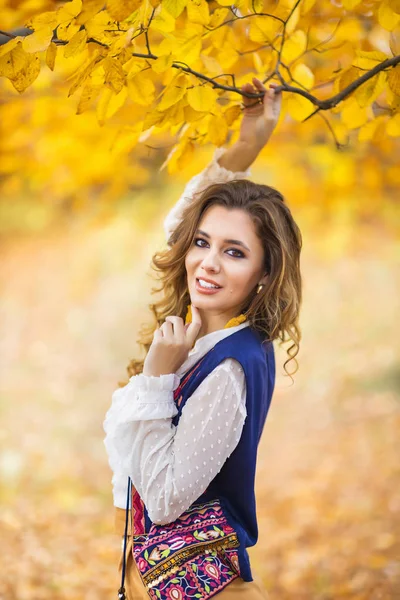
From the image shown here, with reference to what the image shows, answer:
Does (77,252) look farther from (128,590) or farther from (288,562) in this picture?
(128,590)

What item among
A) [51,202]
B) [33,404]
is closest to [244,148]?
[33,404]

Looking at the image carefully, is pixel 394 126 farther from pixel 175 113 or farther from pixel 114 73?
pixel 114 73

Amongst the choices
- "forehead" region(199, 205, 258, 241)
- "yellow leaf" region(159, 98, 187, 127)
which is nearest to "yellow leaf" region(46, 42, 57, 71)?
"yellow leaf" region(159, 98, 187, 127)

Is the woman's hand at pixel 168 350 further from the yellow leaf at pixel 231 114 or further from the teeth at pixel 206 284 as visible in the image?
the yellow leaf at pixel 231 114

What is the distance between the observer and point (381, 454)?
5758mm

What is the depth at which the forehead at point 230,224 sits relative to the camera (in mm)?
1955

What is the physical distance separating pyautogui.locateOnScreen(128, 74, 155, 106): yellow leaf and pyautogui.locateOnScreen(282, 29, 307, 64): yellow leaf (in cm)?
62

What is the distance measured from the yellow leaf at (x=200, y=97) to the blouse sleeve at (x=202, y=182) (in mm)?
514

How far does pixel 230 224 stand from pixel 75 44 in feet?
2.15

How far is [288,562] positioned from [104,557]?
117 cm

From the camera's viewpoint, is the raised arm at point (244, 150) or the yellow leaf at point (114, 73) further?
the raised arm at point (244, 150)

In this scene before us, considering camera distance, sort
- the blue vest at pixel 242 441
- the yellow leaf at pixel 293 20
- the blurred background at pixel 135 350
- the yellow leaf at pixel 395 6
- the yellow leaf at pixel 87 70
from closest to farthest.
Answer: the yellow leaf at pixel 87 70
the yellow leaf at pixel 395 6
the blue vest at pixel 242 441
the yellow leaf at pixel 293 20
the blurred background at pixel 135 350

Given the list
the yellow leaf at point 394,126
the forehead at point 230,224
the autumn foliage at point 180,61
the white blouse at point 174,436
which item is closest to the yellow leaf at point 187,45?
the autumn foliage at point 180,61

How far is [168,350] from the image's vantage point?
181 centimetres
